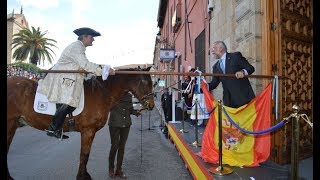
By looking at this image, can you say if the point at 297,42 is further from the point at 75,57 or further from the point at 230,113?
the point at 75,57

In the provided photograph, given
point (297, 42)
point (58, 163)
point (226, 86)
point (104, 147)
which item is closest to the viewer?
point (226, 86)

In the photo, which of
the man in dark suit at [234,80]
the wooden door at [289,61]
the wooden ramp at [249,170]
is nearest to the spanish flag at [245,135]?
the wooden ramp at [249,170]

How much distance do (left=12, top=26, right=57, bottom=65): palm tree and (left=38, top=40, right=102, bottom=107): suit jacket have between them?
4552 cm

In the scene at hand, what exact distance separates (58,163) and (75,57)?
Answer: 3.08 m

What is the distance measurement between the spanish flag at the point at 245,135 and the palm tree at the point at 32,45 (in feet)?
153

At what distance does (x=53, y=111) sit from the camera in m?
4.98

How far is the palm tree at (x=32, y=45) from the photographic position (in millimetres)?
47081

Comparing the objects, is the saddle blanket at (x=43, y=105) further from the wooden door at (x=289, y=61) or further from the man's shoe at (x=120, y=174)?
the wooden door at (x=289, y=61)

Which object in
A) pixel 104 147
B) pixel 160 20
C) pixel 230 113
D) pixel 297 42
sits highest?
pixel 160 20

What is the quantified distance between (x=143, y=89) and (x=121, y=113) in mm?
786

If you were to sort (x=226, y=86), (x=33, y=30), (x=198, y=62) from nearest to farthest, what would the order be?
(x=226, y=86), (x=198, y=62), (x=33, y=30)

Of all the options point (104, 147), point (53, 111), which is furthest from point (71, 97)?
point (104, 147)

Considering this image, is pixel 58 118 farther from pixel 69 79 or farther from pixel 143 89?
pixel 143 89

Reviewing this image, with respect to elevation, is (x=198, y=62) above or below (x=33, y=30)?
below
